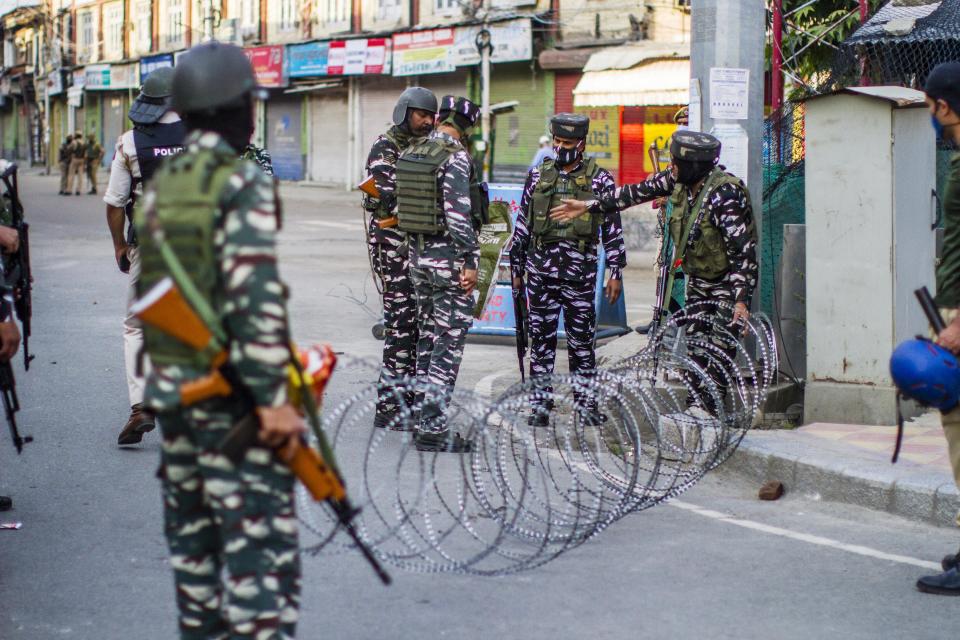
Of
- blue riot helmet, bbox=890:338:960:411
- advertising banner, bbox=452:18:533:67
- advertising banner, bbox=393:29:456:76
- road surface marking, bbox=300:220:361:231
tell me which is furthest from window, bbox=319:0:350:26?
blue riot helmet, bbox=890:338:960:411

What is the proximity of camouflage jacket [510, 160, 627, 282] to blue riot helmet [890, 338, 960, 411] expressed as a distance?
315 cm

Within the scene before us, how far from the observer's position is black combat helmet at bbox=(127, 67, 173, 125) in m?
6.91

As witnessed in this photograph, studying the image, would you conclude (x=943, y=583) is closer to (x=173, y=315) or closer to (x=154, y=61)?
(x=173, y=315)

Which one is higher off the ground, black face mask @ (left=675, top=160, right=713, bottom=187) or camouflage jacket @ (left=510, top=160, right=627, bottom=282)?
black face mask @ (left=675, top=160, right=713, bottom=187)

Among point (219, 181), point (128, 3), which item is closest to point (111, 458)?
point (219, 181)

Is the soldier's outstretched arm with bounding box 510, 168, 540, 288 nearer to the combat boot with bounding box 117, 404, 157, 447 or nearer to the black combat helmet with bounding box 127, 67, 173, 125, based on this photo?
the black combat helmet with bounding box 127, 67, 173, 125

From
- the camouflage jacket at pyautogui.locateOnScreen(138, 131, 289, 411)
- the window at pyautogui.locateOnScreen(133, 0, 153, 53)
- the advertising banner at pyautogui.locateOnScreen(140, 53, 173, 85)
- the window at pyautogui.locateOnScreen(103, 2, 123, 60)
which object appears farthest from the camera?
the window at pyautogui.locateOnScreen(103, 2, 123, 60)

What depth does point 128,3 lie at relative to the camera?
56719mm

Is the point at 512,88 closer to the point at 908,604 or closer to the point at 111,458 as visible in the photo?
the point at 111,458

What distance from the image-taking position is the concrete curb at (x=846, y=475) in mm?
6266

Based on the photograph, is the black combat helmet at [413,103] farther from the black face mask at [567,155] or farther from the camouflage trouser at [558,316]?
the camouflage trouser at [558,316]

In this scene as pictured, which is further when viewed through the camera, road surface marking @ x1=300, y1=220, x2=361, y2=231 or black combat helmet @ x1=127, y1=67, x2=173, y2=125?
road surface marking @ x1=300, y1=220, x2=361, y2=231

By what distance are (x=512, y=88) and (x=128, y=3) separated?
2861 cm

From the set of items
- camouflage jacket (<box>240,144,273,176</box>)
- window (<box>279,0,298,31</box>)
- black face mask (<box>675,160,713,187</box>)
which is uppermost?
window (<box>279,0,298,31</box>)
